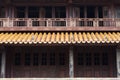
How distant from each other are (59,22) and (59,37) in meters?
2.19

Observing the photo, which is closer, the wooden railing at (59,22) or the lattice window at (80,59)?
the wooden railing at (59,22)

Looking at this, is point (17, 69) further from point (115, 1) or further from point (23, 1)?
point (115, 1)

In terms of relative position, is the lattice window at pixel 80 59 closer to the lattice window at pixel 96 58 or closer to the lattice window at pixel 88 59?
the lattice window at pixel 88 59

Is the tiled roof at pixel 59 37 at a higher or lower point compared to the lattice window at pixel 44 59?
higher

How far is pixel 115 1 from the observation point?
768 inches

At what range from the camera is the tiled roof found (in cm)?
1647

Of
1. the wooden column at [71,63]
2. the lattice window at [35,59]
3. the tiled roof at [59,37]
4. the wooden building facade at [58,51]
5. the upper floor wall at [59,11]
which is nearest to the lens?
the tiled roof at [59,37]

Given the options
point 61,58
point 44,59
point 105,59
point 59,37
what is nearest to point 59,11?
point 59,37

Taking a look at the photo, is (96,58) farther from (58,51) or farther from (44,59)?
(44,59)

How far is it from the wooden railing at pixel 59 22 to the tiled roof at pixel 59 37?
0.66 meters

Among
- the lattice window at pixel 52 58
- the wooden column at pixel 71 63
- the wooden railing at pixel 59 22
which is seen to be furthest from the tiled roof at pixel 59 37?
the lattice window at pixel 52 58

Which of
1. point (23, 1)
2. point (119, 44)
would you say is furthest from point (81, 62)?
point (23, 1)

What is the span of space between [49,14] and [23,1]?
2000 millimetres

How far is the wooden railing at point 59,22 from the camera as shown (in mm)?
18516
